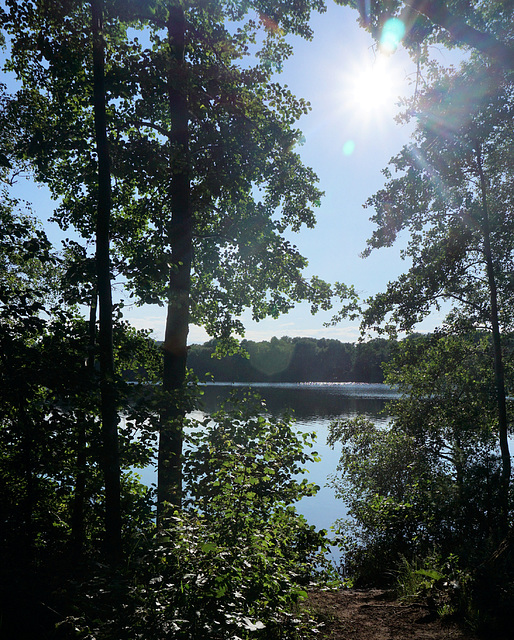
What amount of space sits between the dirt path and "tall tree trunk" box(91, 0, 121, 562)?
3.21 m

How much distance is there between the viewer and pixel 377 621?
19.7ft

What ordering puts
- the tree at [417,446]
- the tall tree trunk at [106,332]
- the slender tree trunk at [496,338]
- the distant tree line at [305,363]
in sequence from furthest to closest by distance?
1. the distant tree line at [305,363]
2. the tree at [417,446]
3. the slender tree trunk at [496,338]
4. the tall tree trunk at [106,332]

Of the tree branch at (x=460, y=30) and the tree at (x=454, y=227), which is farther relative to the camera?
the tree at (x=454, y=227)

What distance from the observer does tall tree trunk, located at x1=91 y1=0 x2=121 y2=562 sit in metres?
5.86

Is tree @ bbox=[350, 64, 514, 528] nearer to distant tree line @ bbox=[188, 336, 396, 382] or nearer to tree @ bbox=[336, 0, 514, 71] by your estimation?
tree @ bbox=[336, 0, 514, 71]

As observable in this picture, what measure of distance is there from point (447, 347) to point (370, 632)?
10.5 meters

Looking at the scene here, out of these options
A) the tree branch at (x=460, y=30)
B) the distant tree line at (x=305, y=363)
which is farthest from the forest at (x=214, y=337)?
the distant tree line at (x=305, y=363)

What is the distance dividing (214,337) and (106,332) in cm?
517

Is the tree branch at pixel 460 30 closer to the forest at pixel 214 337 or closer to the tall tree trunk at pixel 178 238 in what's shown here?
the forest at pixel 214 337

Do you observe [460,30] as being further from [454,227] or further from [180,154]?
[454,227]

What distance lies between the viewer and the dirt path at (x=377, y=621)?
5268 millimetres

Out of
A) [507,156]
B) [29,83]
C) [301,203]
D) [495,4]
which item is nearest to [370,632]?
[301,203]

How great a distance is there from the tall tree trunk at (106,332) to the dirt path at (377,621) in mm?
3212

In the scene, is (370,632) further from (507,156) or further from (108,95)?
(507,156)
